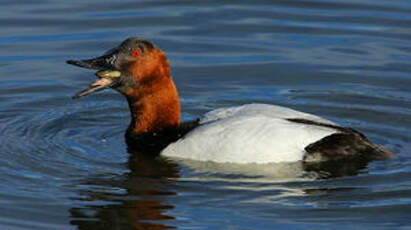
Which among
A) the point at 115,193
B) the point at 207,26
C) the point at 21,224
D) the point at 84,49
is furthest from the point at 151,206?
the point at 207,26

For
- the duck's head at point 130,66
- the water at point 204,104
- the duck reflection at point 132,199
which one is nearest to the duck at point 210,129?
the duck's head at point 130,66

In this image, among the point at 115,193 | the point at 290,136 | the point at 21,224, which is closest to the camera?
the point at 21,224

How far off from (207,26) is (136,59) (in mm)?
4437

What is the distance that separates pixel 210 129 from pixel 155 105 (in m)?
0.75

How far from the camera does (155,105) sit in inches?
338

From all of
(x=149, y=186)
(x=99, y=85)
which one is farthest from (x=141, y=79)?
(x=149, y=186)

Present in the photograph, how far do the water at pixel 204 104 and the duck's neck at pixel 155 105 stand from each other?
35cm

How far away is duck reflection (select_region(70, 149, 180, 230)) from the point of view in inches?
272

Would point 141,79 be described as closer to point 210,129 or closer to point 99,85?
point 99,85

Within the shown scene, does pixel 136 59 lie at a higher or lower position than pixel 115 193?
higher

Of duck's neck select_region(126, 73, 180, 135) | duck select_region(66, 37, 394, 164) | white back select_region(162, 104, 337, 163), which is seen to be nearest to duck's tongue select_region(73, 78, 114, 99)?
duck select_region(66, 37, 394, 164)

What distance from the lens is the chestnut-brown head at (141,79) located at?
8.41m

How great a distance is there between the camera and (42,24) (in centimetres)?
1287

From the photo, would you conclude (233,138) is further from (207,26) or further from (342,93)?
(207,26)
